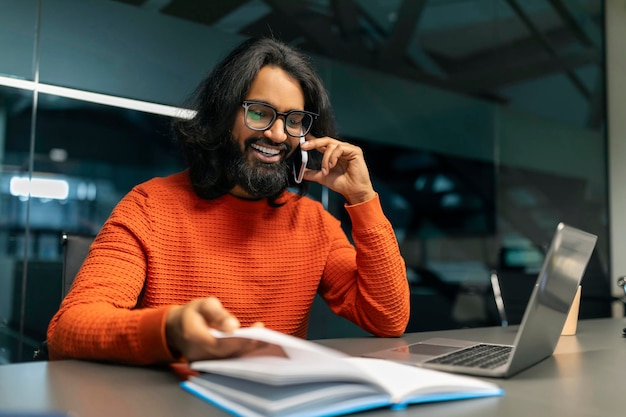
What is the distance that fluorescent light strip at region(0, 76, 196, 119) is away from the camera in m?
2.71

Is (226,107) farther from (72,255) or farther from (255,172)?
(72,255)

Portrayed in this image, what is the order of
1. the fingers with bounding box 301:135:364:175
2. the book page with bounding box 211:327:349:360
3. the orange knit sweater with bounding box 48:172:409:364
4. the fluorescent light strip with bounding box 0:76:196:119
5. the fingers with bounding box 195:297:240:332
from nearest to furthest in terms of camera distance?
the book page with bounding box 211:327:349:360
the fingers with bounding box 195:297:240:332
the orange knit sweater with bounding box 48:172:409:364
the fingers with bounding box 301:135:364:175
the fluorescent light strip with bounding box 0:76:196:119

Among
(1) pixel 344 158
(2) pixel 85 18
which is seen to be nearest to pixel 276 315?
(1) pixel 344 158

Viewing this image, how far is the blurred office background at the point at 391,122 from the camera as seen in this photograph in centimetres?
275

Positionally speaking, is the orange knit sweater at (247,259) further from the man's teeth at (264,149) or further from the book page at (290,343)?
the book page at (290,343)

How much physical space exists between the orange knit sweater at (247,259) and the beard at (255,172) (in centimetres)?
6

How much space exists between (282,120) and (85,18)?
5.83ft

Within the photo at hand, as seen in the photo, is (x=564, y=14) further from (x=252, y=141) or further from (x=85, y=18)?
(x=252, y=141)

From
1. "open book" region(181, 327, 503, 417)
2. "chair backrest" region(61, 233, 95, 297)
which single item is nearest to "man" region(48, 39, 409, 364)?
"chair backrest" region(61, 233, 95, 297)

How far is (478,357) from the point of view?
40.6 inches

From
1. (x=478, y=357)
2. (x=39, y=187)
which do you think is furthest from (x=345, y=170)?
(x=39, y=187)

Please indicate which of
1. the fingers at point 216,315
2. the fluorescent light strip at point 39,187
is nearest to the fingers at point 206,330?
the fingers at point 216,315

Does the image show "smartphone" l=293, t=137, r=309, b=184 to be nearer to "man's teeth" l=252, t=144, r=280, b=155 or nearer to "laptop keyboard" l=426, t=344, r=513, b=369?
"man's teeth" l=252, t=144, r=280, b=155

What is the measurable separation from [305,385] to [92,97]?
2.57 m
